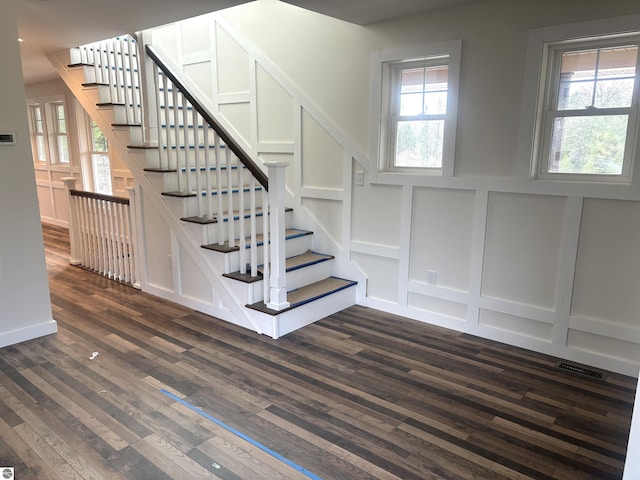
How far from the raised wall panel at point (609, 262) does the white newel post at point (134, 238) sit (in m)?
3.91

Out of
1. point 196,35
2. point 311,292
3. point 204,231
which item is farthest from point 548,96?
point 196,35

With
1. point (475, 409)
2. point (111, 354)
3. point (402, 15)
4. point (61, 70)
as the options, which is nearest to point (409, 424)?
point (475, 409)

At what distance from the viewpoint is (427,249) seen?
151 inches

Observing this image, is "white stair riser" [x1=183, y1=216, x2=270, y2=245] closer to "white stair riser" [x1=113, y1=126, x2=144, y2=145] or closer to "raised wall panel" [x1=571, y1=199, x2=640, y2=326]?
"white stair riser" [x1=113, y1=126, x2=144, y2=145]

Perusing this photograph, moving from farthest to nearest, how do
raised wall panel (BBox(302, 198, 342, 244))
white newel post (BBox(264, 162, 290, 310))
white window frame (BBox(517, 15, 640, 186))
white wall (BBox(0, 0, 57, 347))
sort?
raised wall panel (BBox(302, 198, 342, 244)) → white newel post (BBox(264, 162, 290, 310)) → white wall (BBox(0, 0, 57, 347)) → white window frame (BBox(517, 15, 640, 186))

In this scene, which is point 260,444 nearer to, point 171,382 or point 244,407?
point 244,407

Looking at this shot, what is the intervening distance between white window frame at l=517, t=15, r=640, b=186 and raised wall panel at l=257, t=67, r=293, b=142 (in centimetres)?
218

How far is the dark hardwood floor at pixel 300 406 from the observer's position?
2.16 m

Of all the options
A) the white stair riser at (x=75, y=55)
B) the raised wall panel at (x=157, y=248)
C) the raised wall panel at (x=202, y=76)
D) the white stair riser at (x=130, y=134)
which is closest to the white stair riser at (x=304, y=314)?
the raised wall panel at (x=157, y=248)

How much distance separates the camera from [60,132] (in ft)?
26.6

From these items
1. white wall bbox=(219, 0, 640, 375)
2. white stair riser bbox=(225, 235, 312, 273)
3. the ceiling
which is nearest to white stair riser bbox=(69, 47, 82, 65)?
the ceiling

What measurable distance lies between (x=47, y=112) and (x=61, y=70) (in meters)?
3.75

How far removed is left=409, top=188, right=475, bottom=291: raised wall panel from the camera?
3.60 metres

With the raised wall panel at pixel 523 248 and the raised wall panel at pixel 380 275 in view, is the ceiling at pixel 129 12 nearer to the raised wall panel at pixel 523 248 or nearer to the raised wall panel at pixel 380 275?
the raised wall panel at pixel 523 248
